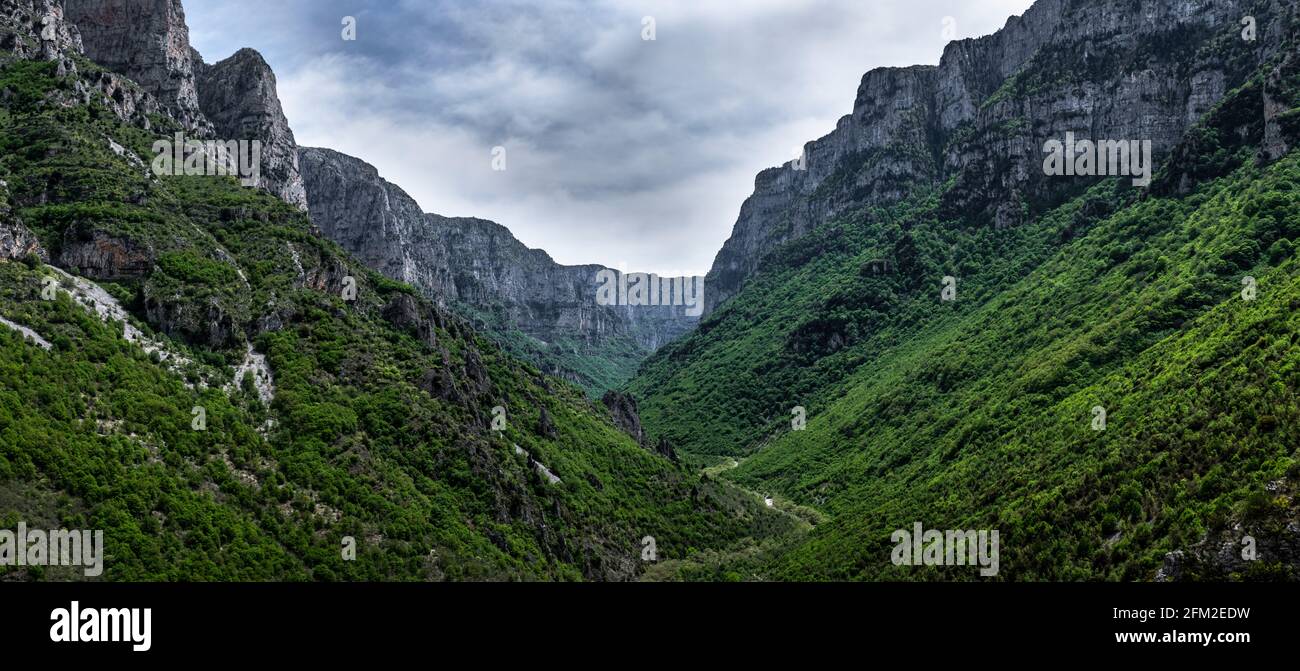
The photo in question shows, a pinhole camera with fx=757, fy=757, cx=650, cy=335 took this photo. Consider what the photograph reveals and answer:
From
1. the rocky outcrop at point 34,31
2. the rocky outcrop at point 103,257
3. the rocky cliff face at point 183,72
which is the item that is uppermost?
the rocky cliff face at point 183,72

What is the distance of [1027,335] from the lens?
102 meters

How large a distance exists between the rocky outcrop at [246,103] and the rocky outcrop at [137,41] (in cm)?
1348

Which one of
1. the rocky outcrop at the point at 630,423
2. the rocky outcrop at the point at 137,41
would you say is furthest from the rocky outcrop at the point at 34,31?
the rocky outcrop at the point at 630,423

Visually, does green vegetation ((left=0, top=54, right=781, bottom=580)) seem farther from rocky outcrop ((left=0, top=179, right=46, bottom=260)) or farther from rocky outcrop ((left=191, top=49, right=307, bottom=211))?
rocky outcrop ((left=191, top=49, right=307, bottom=211))

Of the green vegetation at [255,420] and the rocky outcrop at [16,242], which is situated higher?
the rocky outcrop at [16,242]

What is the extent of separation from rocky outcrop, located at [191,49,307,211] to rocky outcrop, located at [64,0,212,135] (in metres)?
13.5

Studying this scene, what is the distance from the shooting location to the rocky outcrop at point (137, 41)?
128375mm

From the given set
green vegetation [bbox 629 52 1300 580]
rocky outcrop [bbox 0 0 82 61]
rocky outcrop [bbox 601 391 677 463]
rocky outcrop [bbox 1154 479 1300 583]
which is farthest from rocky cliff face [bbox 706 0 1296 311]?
rocky outcrop [bbox 0 0 82 61]

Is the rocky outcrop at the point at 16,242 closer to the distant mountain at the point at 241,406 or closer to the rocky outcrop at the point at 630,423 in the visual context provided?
the distant mountain at the point at 241,406

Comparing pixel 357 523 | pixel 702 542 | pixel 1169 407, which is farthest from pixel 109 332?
pixel 1169 407

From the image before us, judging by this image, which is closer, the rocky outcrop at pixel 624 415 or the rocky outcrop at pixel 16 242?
the rocky outcrop at pixel 16 242

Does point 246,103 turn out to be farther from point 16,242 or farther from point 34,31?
point 16,242

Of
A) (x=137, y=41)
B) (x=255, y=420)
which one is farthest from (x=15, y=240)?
(x=137, y=41)

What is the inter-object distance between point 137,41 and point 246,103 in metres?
21.8
